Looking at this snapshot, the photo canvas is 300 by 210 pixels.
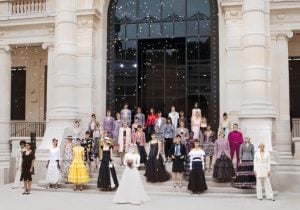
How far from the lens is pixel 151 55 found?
73.3 feet

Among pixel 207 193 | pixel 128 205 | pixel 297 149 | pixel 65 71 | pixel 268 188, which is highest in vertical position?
pixel 65 71

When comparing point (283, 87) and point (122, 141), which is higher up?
point (283, 87)

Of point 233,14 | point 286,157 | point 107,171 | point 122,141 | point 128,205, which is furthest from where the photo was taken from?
point 233,14

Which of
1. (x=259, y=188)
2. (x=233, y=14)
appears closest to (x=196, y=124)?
(x=259, y=188)

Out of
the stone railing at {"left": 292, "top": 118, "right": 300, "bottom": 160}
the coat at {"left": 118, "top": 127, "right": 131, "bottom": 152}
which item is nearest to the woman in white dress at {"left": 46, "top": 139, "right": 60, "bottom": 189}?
the coat at {"left": 118, "top": 127, "right": 131, "bottom": 152}

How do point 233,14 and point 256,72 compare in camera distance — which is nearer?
point 256,72

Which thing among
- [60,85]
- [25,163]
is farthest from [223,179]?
[60,85]

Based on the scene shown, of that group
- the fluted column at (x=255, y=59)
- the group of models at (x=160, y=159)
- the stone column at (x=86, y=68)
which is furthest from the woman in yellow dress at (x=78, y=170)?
the fluted column at (x=255, y=59)

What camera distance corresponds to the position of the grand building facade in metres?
19.2

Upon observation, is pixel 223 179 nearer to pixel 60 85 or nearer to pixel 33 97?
pixel 60 85

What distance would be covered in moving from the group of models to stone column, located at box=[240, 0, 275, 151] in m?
0.75

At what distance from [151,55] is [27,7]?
643 cm

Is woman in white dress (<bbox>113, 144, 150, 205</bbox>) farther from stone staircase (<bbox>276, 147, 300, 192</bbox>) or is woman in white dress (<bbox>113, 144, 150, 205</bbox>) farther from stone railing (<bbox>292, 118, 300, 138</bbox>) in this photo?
stone railing (<bbox>292, 118, 300, 138</bbox>)

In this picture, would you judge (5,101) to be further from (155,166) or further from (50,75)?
(155,166)
